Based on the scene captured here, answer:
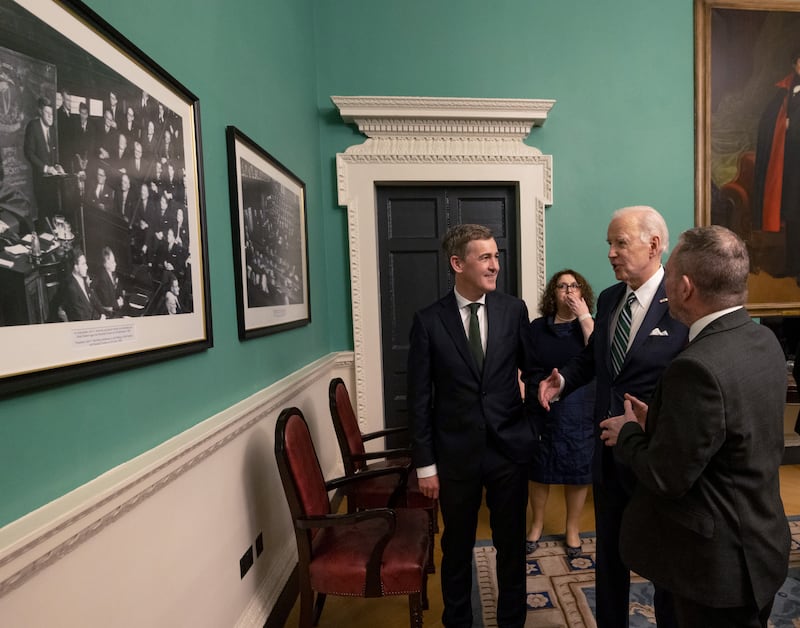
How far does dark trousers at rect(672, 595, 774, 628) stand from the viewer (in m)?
1.24

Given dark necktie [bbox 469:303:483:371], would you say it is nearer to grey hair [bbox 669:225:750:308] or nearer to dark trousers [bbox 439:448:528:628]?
dark trousers [bbox 439:448:528:628]

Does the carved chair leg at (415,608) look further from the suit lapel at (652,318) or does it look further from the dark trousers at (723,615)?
the suit lapel at (652,318)

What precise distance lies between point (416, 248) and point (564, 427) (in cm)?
184

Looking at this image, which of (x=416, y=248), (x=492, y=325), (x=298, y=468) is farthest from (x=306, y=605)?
(x=416, y=248)

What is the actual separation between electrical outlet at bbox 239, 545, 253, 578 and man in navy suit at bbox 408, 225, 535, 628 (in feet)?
2.58

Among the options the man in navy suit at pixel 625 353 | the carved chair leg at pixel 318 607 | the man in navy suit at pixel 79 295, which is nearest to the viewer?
the man in navy suit at pixel 79 295

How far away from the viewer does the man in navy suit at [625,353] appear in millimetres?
1577

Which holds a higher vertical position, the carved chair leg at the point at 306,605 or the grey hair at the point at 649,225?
the grey hair at the point at 649,225

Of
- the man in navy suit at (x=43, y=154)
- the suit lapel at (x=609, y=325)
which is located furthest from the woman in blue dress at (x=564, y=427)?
the man in navy suit at (x=43, y=154)

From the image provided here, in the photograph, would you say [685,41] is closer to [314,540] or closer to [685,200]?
[685,200]

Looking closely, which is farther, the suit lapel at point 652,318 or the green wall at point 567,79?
the green wall at point 567,79

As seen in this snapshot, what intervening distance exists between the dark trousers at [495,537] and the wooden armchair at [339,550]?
0.53 feet

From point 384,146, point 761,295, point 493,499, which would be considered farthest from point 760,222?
point 493,499

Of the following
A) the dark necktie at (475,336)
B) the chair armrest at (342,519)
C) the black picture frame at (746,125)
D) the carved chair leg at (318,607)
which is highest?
the black picture frame at (746,125)
